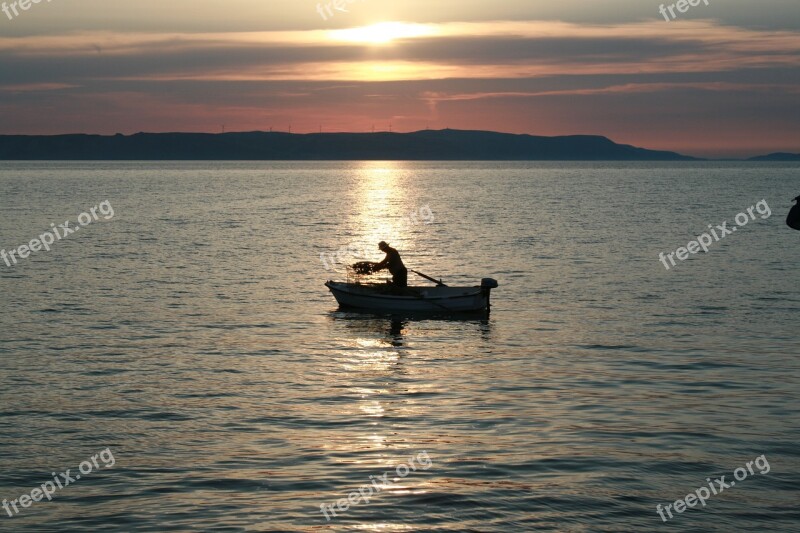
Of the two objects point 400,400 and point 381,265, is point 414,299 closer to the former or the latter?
point 381,265

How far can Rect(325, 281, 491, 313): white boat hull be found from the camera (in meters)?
33.5

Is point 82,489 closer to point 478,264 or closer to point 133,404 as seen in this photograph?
point 133,404

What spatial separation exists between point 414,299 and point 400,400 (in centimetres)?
1280

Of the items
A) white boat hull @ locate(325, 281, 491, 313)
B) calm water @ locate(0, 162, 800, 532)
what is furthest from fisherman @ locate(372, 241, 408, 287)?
calm water @ locate(0, 162, 800, 532)

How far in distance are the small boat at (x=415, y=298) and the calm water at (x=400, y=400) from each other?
89cm

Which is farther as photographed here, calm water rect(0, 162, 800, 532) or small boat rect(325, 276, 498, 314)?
small boat rect(325, 276, 498, 314)

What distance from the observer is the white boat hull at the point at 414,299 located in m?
33.5

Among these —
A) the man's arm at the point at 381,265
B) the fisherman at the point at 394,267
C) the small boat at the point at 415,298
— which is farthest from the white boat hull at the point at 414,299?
the man's arm at the point at 381,265

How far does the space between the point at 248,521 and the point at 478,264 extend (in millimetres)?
39614

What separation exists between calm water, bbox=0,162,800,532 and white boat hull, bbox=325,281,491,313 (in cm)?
86

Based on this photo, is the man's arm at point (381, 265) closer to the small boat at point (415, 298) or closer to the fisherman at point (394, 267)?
the fisherman at point (394, 267)

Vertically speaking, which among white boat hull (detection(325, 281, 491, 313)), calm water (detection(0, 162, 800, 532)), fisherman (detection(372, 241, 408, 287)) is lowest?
calm water (detection(0, 162, 800, 532))

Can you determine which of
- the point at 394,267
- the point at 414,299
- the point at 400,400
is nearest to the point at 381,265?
the point at 394,267

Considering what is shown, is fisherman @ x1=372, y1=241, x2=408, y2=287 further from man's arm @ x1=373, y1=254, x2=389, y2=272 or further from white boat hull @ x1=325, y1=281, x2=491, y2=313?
white boat hull @ x1=325, y1=281, x2=491, y2=313
